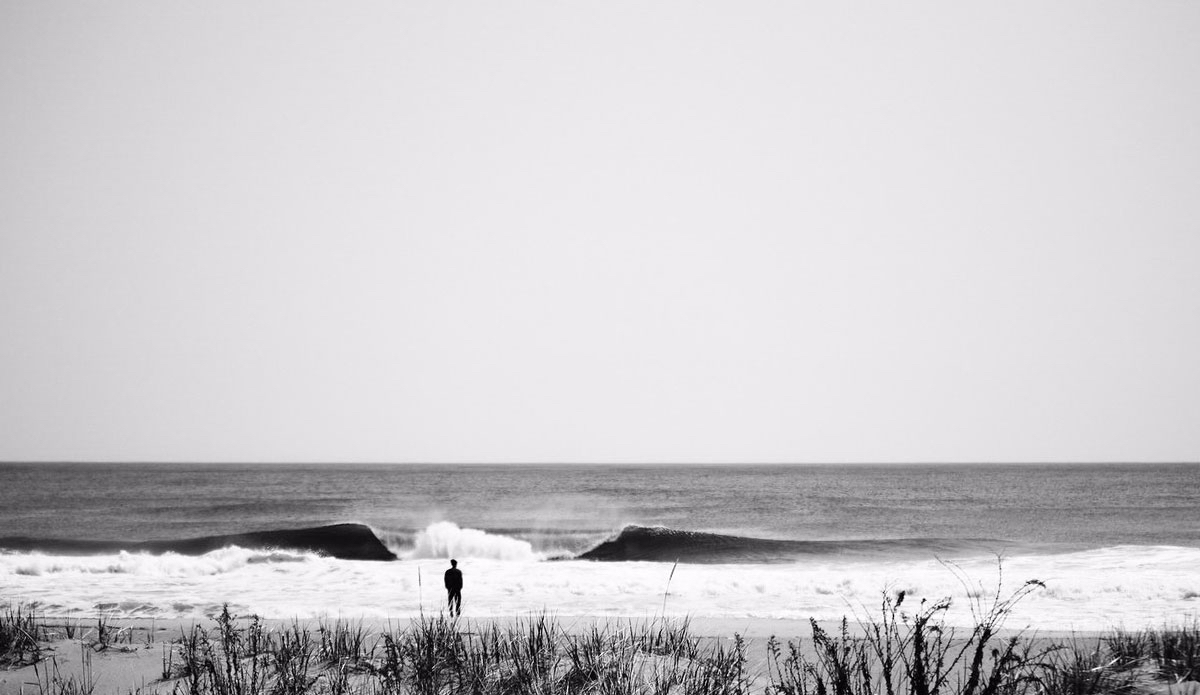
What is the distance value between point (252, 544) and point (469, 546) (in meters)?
9.85

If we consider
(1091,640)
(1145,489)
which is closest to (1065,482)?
(1145,489)

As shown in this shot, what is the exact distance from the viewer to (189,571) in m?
27.2

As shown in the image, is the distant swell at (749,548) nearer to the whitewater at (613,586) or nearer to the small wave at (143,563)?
the whitewater at (613,586)

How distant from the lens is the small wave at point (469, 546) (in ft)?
113

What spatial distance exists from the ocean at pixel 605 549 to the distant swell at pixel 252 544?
141 mm

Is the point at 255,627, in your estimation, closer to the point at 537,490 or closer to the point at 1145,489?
the point at 537,490

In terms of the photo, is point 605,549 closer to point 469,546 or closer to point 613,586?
point 469,546

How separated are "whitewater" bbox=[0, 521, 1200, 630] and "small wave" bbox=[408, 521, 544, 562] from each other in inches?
217

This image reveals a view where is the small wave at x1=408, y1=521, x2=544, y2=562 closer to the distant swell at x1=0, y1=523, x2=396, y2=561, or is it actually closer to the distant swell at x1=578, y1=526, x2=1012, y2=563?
the distant swell at x1=0, y1=523, x2=396, y2=561

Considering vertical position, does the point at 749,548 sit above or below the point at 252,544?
below

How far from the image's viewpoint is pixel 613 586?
21156mm

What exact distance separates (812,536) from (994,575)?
543 inches

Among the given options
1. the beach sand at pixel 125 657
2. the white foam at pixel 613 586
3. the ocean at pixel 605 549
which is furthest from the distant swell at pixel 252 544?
the beach sand at pixel 125 657

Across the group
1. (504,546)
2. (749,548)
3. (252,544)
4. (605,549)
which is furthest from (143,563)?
(749,548)
